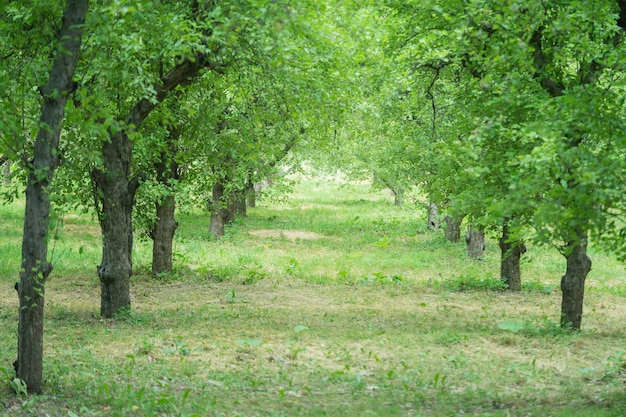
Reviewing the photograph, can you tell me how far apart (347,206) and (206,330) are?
129 feet

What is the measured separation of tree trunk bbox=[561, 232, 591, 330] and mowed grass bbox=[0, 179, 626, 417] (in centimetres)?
43

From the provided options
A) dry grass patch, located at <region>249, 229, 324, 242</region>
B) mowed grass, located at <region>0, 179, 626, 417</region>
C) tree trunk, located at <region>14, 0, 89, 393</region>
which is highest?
tree trunk, located at <region>14, 0, 89, 393</region>

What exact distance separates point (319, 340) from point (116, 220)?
466 cm

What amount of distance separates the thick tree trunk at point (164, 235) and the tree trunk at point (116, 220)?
5.74 meters

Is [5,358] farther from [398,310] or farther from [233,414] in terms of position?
[398,310]

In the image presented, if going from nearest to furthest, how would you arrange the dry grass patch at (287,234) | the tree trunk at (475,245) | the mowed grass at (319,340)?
1. the mowed grass at (319,340)
2. the tree trunk at (475,245)
3. the dry grass patch at (287,234)

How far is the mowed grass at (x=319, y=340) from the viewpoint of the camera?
9.80m

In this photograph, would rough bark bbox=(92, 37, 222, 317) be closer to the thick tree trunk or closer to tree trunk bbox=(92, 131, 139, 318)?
tree trunk bbox=(92, 131, 139, 318)

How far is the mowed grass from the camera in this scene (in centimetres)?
980

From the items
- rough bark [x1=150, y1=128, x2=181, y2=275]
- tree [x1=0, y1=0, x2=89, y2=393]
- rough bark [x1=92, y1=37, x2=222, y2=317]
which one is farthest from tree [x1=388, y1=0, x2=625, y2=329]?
rough bark [x1=150, y1=128, x2=181, y2=275]

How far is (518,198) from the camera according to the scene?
8516 millimetres

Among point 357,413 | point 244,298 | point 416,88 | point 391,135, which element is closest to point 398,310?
point 244,298

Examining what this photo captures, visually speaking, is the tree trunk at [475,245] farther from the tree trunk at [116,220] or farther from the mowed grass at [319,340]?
the tree trunk at [116,220]

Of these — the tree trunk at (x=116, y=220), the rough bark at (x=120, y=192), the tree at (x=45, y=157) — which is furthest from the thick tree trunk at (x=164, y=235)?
the tree at (x=45, y=157)
